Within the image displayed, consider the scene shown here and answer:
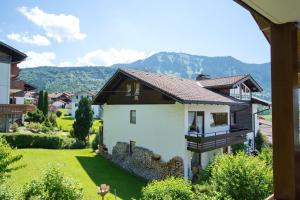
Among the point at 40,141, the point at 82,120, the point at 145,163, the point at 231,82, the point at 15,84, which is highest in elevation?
the point at 231,82

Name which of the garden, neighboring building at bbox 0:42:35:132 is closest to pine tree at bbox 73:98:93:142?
the garden

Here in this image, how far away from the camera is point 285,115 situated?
2248mm

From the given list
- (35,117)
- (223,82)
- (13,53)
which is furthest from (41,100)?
(223,82)

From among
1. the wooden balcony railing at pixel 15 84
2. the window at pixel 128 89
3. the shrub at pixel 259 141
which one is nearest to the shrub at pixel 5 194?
the window at pixel 128 89

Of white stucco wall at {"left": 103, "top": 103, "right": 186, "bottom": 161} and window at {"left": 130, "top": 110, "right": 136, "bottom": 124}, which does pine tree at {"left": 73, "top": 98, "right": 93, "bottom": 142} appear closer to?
white stucco wall at {"left": 103, "top": 103, "right": 186, "bottom": 161}

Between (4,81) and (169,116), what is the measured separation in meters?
15.2

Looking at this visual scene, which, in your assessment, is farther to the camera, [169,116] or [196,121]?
[196,121]

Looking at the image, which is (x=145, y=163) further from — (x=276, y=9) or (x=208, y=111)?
(x=276, y=9)

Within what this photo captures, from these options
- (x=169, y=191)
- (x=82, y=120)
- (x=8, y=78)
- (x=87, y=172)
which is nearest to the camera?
(x=169, y=191)

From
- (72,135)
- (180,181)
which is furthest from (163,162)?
(72,135)

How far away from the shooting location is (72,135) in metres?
34.7

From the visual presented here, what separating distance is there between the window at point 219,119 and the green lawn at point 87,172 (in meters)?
7.32

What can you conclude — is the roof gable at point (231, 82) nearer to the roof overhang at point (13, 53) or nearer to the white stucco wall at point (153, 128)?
the white stucco wall at point (153, 128)

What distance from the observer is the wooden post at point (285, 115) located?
222cm
